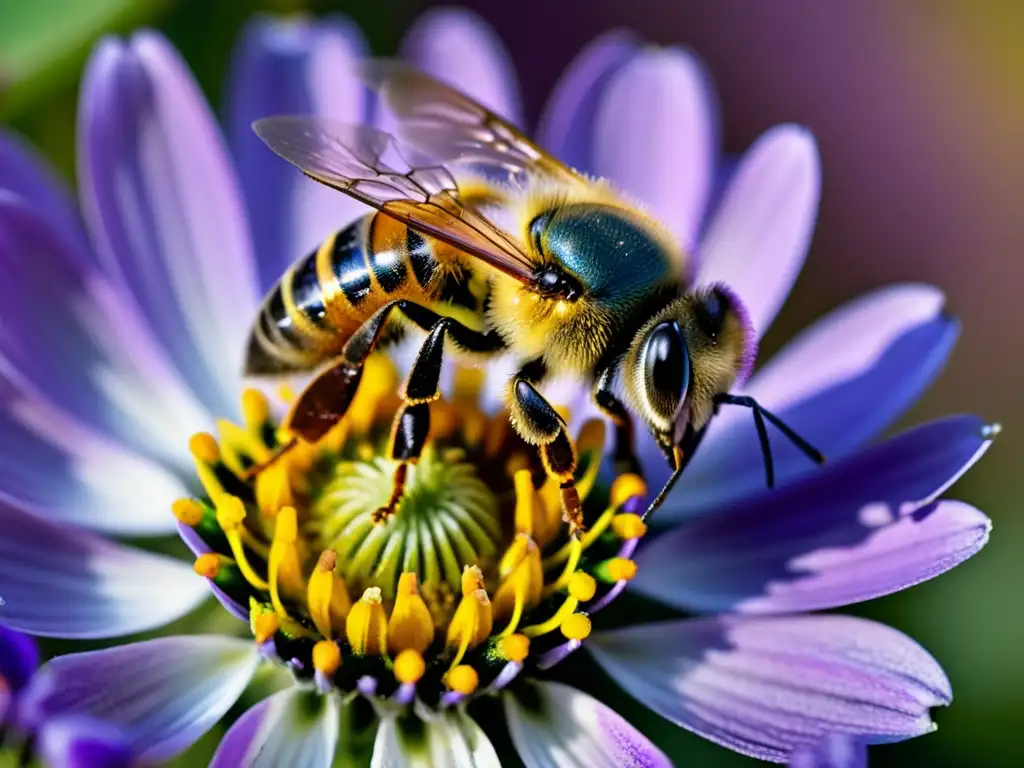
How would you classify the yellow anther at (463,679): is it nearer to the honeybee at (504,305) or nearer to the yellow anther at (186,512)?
the honeybee at (504,305)

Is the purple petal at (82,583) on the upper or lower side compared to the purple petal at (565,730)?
upper

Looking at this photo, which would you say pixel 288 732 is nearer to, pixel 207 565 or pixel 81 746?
pixel 207 565

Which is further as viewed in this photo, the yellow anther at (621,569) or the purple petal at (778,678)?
the yellow anther at (621,569)

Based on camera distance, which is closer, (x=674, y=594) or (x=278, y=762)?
(x=278, y=762)

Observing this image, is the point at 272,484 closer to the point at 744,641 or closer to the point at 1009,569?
the point at 744,641

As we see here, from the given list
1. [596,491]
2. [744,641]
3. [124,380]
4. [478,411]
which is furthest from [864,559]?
[124,380]

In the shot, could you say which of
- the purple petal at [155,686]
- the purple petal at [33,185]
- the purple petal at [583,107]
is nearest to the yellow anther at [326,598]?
the purple petal at [155,686]

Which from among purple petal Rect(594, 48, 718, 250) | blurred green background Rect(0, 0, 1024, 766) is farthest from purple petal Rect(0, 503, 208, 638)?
blurred green background Rect(0, 0, 1024, 766)
